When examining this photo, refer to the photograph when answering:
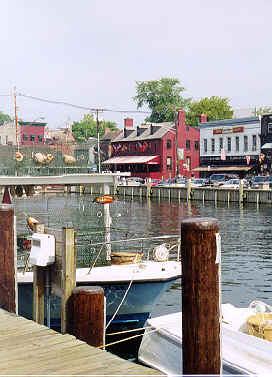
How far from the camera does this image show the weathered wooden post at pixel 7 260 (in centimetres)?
1037

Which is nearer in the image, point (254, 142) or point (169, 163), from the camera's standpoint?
point (254, 142)

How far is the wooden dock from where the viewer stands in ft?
21.5

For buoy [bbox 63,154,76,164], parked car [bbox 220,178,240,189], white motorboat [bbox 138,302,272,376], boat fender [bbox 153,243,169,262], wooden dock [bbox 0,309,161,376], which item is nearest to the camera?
wooden dock [bbox 0,309,161,376]

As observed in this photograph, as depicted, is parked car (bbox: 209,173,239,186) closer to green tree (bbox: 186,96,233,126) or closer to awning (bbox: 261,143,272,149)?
awning (bbox: 261,143,272,149)

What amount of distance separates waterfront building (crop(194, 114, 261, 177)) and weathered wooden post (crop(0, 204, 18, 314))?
65.2 metres

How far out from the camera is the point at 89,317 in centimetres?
812

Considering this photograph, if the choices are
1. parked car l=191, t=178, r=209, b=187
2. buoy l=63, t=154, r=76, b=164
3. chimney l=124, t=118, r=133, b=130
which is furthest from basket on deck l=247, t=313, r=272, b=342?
chimney l=124, t=118, r=133, b=130

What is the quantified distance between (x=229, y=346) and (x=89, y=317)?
8.59ft

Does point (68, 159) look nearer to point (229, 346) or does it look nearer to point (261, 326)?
point (261, 326)

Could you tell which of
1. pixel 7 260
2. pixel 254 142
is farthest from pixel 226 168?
pixel 7 260

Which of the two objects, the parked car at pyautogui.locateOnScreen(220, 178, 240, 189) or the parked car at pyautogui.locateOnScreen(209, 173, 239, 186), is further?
the parked car at pyautogui.locateOnScreen(209, 173, 239, 186)

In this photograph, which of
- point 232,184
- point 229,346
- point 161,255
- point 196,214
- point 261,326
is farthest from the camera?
point 232,184

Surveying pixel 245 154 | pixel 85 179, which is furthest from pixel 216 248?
pixel 245 154

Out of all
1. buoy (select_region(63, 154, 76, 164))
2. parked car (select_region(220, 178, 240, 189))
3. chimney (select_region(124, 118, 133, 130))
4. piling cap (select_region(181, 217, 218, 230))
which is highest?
chimney (select_region(124, 118, 133, 130))
